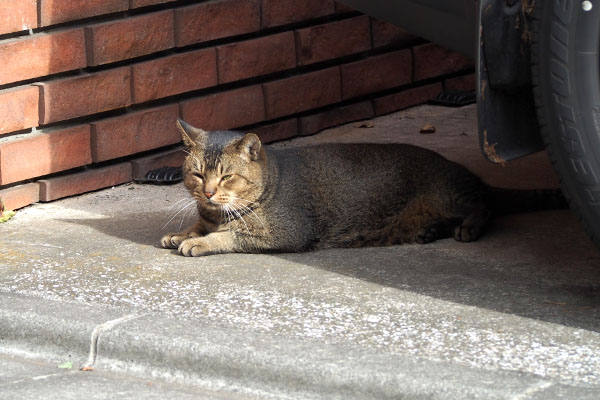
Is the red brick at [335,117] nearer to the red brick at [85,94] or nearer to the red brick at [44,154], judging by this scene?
the red brick at [85,94]

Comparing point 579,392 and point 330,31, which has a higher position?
point 330,31

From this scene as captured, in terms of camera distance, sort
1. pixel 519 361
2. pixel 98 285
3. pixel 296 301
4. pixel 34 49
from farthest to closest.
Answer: pixel 34 49 → pixel 98 285 → pixel 296 301 → pixel 519 361

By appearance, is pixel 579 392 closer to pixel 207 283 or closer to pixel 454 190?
pixel 207 283

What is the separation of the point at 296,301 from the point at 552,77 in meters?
1.12

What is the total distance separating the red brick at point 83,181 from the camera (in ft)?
16.4

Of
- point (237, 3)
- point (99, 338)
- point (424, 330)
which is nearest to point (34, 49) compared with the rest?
point (237, 3)

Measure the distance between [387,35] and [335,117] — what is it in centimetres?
Result: 64

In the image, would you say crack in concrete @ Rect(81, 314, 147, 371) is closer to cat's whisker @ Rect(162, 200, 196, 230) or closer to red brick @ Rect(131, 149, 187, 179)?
cat's whisker @ Rect(162, 200, 196, 230)

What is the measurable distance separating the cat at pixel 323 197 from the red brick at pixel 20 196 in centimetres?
93

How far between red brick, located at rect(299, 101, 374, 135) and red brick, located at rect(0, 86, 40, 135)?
1752 mm

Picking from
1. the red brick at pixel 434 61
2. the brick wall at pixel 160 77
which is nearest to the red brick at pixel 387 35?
the brick wall at pixel 160 77

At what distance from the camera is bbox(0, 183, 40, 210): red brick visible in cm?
482

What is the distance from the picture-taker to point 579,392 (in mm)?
2705

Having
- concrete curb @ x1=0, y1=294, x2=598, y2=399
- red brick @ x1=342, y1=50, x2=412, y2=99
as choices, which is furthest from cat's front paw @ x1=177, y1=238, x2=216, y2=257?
red brick @ x1=342, y1=50, x2=412, y2=99
